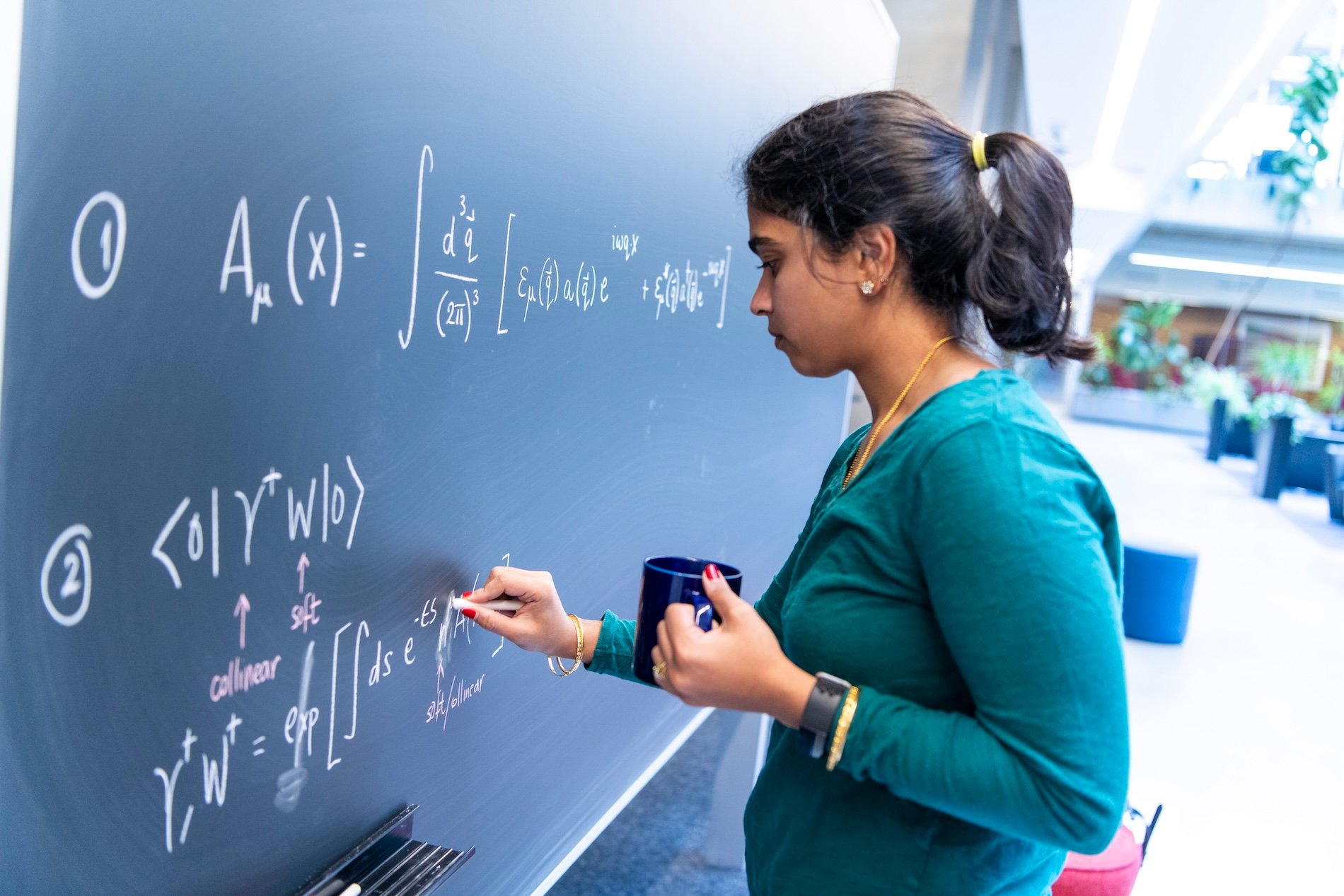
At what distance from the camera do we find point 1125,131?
9055 millimetres

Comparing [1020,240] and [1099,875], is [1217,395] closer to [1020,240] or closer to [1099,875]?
[1099,875]

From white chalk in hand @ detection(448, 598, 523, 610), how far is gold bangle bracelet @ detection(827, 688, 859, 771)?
48 cm

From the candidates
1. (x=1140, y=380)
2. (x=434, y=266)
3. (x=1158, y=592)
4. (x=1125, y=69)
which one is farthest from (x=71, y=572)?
(x=1140, y=380)

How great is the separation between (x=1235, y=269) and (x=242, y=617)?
22.1 metres

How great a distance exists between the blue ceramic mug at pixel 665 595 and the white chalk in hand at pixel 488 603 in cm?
22

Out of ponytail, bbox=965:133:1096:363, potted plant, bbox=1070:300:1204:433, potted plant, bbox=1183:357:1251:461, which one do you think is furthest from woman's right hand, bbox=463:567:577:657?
potted plant, bbox=1070:300:1204:433

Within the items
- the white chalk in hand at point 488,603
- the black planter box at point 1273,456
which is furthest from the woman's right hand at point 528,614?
the black planter box at point 1273,456

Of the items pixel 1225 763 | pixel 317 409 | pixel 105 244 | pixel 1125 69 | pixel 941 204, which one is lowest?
pixel 1225 763

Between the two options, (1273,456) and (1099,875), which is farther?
(1273,456)

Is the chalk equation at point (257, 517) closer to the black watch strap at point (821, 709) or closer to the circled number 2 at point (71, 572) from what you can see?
the circled number 2 at point (71, 572)

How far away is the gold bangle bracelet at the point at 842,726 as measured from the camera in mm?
843

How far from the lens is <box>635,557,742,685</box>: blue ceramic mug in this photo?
0.94m

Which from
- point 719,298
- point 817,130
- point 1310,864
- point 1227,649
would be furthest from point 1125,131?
point 817,130

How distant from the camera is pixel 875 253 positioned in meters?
0.98
